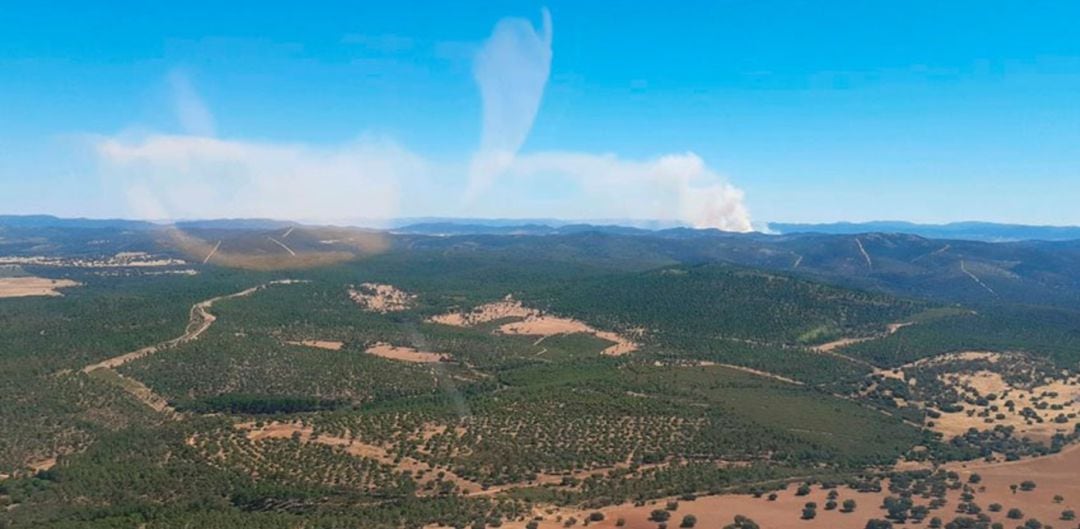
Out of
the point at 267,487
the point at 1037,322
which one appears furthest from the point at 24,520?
the point at 1037,322

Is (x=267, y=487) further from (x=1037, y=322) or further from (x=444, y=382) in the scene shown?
(x=1037, y=322)

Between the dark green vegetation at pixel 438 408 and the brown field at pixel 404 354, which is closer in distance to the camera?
the dark green vegetation at pixel 438 408

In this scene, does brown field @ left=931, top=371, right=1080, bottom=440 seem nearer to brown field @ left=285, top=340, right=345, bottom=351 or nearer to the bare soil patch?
brown field @ left=285, top=340, right=345, bottom=351

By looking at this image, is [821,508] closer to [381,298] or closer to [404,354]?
[404,354]

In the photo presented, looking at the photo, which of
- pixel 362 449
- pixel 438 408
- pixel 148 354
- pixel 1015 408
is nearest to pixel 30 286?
pixel 148 354

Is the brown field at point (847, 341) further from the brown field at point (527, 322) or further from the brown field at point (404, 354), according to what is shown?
the brown field at point (404, 354)

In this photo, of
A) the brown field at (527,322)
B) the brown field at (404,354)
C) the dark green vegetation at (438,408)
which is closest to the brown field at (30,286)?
the dark green vegetation at (438,408)

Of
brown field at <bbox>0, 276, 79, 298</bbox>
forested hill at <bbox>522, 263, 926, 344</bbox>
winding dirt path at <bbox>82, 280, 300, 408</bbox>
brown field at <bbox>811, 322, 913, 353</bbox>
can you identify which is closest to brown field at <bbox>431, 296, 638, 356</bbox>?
forested hill at <bbox>522, 263, 926, 344</bbox>
